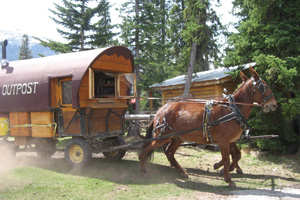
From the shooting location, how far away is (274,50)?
879cm

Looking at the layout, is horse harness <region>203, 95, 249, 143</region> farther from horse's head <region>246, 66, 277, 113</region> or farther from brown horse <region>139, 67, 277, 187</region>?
horse's head <region>246, 66, 277, 113</region>

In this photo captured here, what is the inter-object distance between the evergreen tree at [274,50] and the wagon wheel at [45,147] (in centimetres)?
710

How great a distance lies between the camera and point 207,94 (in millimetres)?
12539

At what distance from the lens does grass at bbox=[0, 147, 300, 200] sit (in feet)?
17.8

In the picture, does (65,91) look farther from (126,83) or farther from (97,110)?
(126,83)

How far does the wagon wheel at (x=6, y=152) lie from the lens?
27.8 ft

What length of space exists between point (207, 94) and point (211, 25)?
3749mm

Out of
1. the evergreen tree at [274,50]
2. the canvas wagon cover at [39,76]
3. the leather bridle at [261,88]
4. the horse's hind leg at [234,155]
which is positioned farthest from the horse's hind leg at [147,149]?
the evergreen tree at [274,50]

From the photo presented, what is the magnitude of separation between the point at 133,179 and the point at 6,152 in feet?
16.2

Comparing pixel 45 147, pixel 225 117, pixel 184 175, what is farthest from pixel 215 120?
pixel 45 147

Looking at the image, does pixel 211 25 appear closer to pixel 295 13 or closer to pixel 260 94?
pixel 295 13

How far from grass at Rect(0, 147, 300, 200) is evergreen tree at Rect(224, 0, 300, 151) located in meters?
1.06

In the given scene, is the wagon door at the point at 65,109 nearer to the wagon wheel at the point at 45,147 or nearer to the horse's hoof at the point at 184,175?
the wagon wheel at the point at 45,147

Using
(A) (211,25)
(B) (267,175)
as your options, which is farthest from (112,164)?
(A) (211,25)
